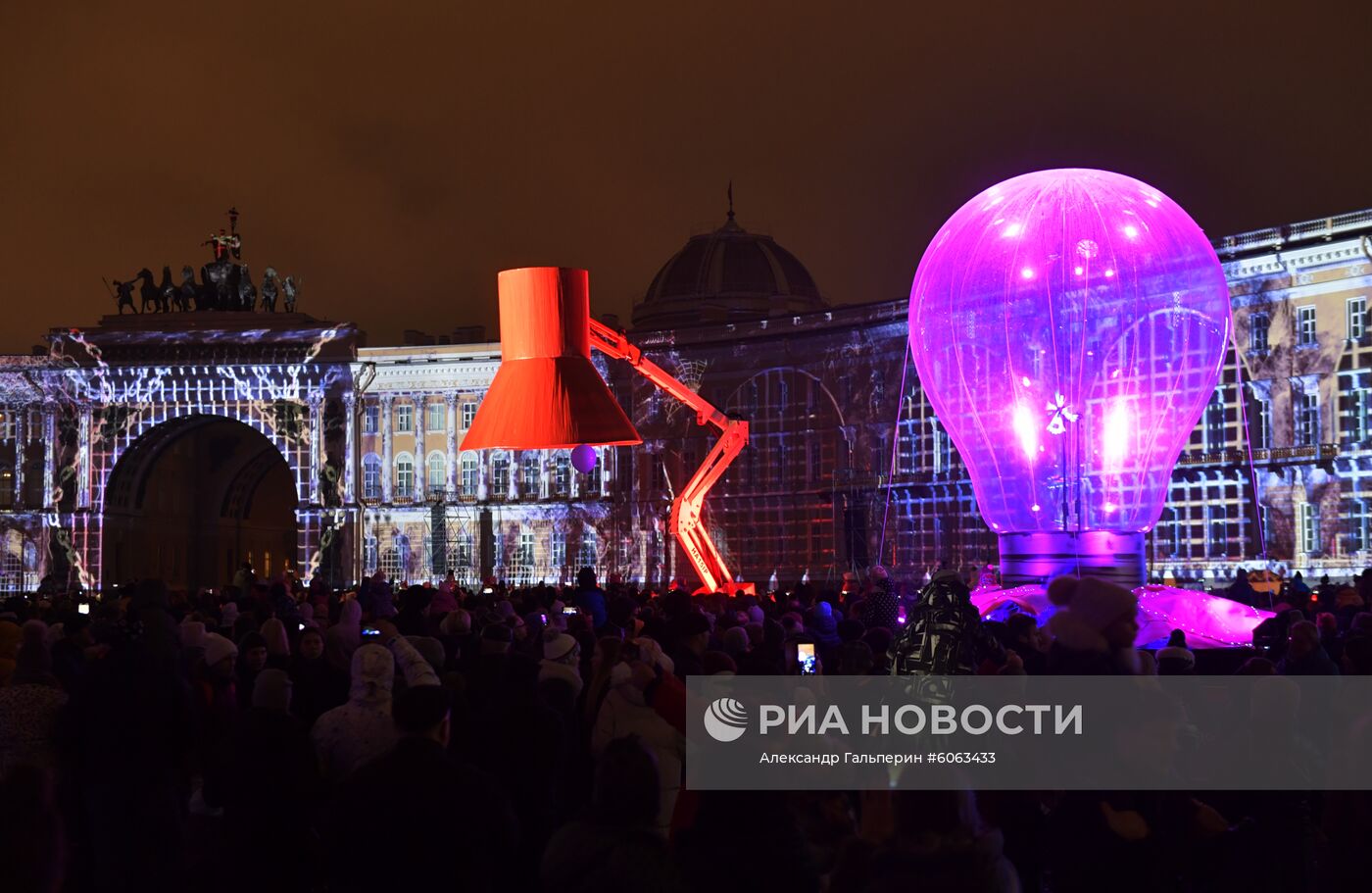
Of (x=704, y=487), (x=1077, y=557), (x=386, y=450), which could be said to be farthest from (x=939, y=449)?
(x=1077, y=557)

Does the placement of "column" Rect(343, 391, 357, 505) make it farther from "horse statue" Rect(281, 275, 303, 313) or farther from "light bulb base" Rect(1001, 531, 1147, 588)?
"light bulb base" Rect(1001, 531, 1147, 588)

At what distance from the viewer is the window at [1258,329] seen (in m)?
44.8

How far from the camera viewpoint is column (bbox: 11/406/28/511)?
238 ft

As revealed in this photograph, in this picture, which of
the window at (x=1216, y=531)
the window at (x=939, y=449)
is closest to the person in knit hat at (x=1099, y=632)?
the window at (x=1216, y=531)

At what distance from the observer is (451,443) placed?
7112 centimetres

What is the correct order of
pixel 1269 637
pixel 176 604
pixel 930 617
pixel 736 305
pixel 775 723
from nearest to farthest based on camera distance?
1. pixel 775 723
2. pixel 930 617
3. pixel 1269 637
4. pixel 176 604
5. pixel 736 305

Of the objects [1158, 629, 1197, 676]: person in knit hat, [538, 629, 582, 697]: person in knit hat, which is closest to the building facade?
[1158, 629, 1197, 676]: person in knit hat

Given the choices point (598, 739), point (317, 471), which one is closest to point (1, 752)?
point (598, 739)

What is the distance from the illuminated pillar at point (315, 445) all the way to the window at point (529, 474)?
8942 millimetres

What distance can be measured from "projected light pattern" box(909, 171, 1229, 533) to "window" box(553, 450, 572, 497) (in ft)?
159

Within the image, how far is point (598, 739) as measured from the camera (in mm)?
9516

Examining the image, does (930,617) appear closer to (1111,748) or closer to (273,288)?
(1111,748)

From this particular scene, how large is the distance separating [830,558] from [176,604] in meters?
37.4

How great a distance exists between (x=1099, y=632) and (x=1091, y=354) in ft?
46.4
